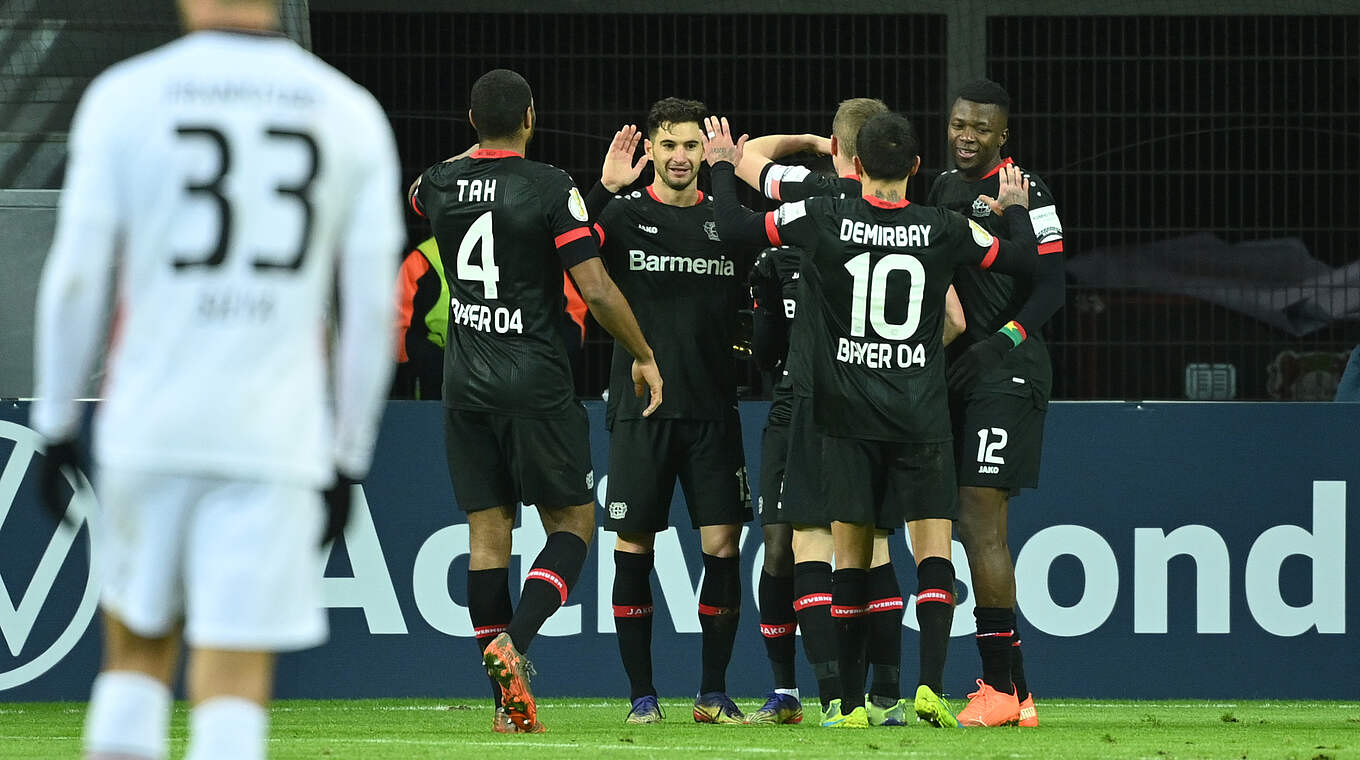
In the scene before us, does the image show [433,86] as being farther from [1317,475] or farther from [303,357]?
[303,357]

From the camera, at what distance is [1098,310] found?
995 cm

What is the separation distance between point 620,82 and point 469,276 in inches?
152

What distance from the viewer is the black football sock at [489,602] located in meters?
6.51

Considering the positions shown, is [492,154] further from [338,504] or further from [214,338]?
[214,338]

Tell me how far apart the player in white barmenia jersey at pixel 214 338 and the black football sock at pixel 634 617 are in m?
3.90

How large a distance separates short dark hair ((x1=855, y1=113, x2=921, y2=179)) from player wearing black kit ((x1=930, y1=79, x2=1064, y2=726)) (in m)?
0.64

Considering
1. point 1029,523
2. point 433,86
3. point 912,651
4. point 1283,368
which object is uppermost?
point 433,86

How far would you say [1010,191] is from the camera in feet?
22.3

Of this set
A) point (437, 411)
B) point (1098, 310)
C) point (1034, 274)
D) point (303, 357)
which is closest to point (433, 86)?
point (437, 411)

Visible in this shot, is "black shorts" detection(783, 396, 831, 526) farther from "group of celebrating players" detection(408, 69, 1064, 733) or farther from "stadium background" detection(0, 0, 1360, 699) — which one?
"stadium background" detection(0, 0, 1360, 699)

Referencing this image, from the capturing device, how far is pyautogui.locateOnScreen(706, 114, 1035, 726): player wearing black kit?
6332 millimetres

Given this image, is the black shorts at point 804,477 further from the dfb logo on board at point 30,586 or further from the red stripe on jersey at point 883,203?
the dfb logo on board at point 30,586

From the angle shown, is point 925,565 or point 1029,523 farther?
point 1029,523

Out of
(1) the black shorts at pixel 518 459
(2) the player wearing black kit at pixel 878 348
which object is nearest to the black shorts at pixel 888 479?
(2) the player wearing black kit at pixel 878 348
